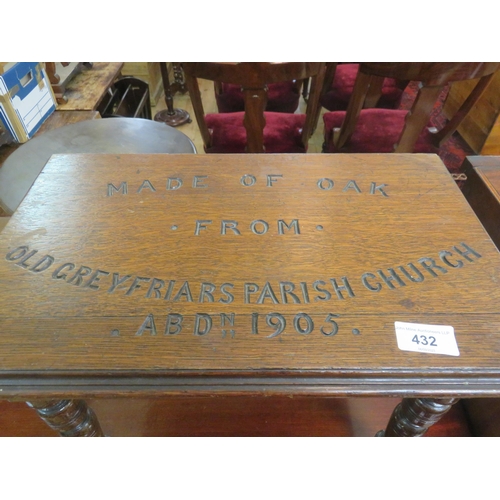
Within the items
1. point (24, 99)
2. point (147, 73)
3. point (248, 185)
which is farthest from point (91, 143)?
point (147, 73)

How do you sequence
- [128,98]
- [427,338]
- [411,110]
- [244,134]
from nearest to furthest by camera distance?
[427,338] < [411,110] < [244,134] < [128,98]

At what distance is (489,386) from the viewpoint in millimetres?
621

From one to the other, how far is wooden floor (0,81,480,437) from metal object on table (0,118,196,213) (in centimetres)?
76

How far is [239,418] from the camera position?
1122 mm

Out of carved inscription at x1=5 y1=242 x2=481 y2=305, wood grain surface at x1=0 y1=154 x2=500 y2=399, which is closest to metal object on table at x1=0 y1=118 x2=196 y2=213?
wood grain surface at x1=0 y1=154 x2=500 y2=399

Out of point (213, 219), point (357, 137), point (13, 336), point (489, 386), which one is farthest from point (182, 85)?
point (489, 386)

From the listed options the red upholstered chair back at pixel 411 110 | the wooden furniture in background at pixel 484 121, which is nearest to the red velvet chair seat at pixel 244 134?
the red upholstered chair back at pixel 411 110

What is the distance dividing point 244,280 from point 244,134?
1006 millimetres

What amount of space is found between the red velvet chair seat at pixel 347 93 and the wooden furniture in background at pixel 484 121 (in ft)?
2.13

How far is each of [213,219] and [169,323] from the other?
0.89ft

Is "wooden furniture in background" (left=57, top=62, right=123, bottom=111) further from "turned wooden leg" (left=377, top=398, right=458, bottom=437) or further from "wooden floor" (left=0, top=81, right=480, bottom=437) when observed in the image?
"turned wooden leg" (left=377, top=398, right=458, bottom=437)

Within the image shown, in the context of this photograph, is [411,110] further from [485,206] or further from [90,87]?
[90,87]

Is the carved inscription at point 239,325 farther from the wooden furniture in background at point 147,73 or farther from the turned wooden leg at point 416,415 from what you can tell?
the wooden furniture in background at point 147,73

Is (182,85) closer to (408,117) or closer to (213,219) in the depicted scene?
(408,117)
